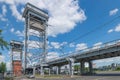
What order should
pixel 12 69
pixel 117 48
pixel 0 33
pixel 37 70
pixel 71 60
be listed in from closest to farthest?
pixel 0 33 → pixel 117 48 → pixel 71 60 → pixel 37 70 → pixel 12 69

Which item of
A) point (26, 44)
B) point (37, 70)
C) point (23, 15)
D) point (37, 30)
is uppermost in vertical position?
point (23, 15)

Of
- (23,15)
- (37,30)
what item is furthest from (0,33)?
(23,15)

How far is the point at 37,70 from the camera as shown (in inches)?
4722

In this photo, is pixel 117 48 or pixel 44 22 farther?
pixel 44 22

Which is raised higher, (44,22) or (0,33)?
(44,22)

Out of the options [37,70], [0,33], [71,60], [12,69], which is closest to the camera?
[0,33]

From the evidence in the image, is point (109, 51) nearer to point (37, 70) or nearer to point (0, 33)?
point (0, 33)

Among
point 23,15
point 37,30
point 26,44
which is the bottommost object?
point 26,44

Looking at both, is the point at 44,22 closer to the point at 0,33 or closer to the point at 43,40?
the point at 43,40

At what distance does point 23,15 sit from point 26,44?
895 inches

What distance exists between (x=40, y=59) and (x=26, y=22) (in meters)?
25.3

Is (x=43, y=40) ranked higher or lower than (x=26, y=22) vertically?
lower

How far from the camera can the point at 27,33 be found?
12350 cm

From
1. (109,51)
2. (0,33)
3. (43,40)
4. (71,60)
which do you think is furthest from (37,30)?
(0,33)
